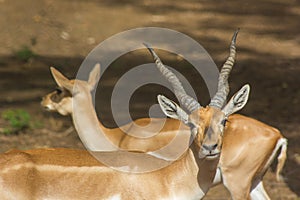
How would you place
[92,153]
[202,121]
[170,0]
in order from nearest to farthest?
[202,121] < [92,153] < [170,0]

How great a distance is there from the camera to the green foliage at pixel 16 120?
33.6 feet

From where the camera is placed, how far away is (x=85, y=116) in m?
8.47

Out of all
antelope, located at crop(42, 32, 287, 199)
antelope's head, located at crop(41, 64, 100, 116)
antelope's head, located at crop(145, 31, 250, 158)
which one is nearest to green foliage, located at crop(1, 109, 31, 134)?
antelope's head, located at crop(41, 64, 100, 116)

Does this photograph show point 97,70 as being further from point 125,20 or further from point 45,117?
point 125,20

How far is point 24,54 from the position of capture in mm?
12398

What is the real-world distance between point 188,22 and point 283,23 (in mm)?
1702

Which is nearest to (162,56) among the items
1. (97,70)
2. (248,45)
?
(248,45)

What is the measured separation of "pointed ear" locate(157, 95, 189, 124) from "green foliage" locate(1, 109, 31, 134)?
421cm

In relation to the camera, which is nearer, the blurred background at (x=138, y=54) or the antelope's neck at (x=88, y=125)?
the antelope's neck at (x=88, y=125)

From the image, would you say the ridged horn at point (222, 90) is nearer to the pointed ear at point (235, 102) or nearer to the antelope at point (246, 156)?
the pointed ear at point (235, 102)

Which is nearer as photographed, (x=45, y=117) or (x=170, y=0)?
(x=45, y=117)

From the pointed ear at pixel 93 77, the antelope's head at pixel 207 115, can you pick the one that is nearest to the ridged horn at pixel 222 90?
the antelope's head at pixel 207 115

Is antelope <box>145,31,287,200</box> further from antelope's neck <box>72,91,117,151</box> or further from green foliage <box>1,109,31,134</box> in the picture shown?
green foliage <box>1,109,31,134</box>

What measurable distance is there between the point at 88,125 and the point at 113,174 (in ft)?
7.27
